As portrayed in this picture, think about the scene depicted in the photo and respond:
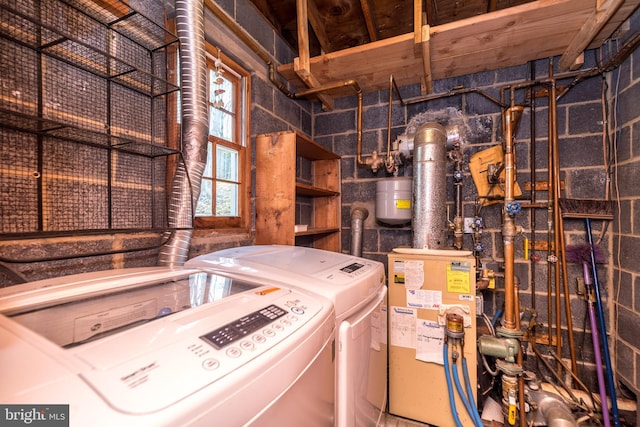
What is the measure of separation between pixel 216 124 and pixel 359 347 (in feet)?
4.48

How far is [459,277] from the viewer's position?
1489mm

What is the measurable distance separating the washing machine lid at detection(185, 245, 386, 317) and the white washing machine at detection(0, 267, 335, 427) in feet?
0.23

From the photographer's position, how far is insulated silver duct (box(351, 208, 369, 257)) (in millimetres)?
2105

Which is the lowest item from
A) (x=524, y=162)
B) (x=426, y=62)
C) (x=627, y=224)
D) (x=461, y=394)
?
(x=461, y=394)

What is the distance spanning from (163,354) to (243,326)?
146mm

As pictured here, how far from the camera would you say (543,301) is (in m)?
1.79

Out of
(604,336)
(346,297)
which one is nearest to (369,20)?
(346,297)

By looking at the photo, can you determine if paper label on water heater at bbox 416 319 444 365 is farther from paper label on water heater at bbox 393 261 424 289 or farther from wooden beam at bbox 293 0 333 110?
wooden beam at bbox 293 0 333 110

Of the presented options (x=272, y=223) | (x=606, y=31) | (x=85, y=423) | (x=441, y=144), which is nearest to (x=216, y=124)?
(x=272, y=223)

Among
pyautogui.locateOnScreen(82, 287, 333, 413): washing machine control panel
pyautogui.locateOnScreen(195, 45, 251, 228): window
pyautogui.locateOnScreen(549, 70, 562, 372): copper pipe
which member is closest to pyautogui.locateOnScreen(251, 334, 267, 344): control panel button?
pyautogui.locateOnScreen(82, 287, 333, 413): washing machine control panel

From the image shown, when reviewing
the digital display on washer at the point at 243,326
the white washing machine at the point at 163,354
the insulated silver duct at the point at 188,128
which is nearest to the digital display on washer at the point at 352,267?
Answer: the white washing machine at the point at 163,354

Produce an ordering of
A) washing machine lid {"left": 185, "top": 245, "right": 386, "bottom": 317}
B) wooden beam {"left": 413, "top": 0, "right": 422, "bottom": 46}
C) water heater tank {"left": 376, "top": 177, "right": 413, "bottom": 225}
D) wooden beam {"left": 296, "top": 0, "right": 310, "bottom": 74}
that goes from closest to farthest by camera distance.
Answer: washing machine lid {"left": 185, "top": 245, "right": 386, "bottom": 317} → wooden beam {"left": 413, "top": 0, "right": 422, "bottom": 46} → wooden beam {"left": 296, "top": 0, "right": 310, "bottom": 74} → water heater tank {"left": 376, "top": 177, "right": 413, "bottom": 225}

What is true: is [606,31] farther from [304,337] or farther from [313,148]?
[304,337]

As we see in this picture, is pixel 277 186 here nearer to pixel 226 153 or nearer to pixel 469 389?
pixel 226 153
